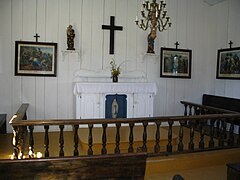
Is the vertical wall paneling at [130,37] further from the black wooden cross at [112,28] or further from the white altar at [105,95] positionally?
the white altar at [105,95]

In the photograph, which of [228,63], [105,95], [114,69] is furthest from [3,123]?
[228,63]

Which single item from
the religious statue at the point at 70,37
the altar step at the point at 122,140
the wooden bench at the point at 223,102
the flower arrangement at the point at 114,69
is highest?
the religious statue at the point at 70,37

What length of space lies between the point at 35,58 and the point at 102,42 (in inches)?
70.4

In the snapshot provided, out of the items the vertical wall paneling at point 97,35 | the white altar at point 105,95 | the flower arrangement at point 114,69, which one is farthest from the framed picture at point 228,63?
the vertical wall paneling at point 97,35

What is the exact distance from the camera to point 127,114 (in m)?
6.46

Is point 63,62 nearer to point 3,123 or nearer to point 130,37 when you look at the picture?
point 130,37

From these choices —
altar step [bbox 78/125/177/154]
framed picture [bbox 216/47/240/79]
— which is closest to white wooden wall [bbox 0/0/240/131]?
framed picture [bbox 216/47/240/79]

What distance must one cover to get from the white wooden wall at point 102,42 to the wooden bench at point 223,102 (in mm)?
349

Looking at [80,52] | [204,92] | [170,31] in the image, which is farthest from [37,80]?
[204,92]

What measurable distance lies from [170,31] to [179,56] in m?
0.78

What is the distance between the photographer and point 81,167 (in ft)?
5.20

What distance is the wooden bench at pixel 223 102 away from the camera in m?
6.33

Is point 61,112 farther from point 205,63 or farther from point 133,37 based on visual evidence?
point 205,63

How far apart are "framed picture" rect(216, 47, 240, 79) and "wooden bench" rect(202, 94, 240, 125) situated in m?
0.69
